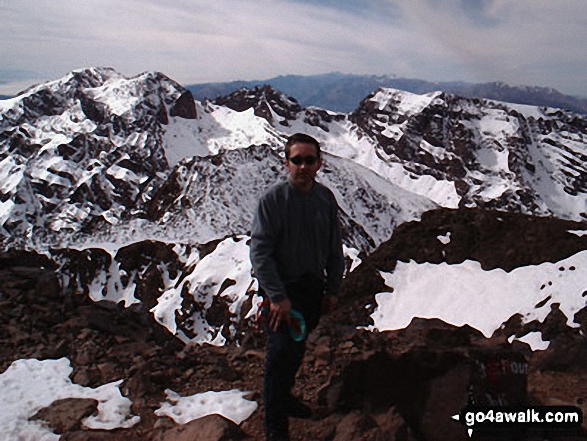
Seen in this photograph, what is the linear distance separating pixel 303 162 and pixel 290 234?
0.88 meters

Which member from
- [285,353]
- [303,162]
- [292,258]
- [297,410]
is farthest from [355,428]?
[303,162]

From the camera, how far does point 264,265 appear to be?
5.69 metres

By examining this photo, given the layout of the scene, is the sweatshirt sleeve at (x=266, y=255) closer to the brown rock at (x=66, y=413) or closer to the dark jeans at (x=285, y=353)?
the dark jeans at (x=285, y=353)

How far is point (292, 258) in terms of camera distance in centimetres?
598

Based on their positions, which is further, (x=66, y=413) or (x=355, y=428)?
(x=66, y=413)

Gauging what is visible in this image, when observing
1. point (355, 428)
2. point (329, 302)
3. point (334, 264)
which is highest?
point (334, 264)

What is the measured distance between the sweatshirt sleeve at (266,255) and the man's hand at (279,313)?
6 cm

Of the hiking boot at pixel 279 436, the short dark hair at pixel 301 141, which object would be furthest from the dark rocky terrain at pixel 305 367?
→ the short dark hair at pixel 301 141

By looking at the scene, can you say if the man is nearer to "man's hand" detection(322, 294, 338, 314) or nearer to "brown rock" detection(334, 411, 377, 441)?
"man's hand" detection(322, 294, 338, 314)

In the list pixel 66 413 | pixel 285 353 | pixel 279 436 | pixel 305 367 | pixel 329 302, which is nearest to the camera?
pixel 285 353

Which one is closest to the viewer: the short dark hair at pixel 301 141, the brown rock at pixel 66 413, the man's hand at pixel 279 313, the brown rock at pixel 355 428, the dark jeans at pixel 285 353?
the man's hand at pixel 279 313

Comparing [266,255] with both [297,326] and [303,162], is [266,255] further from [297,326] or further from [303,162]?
[303,162]

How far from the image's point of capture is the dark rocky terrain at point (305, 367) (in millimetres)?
6914

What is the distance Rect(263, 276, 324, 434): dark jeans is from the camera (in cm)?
605
